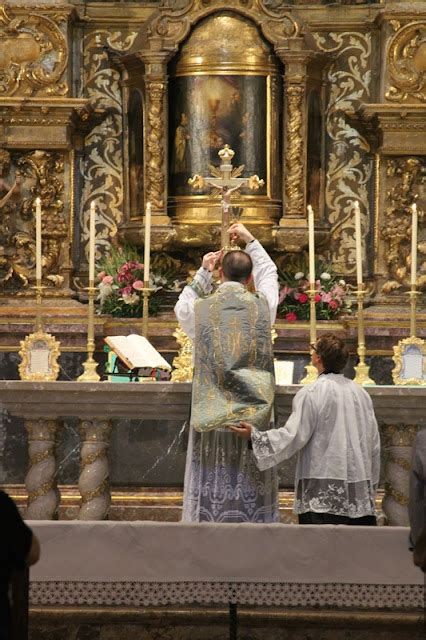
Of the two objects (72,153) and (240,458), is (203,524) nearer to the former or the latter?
(240,458)

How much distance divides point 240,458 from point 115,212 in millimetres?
4755

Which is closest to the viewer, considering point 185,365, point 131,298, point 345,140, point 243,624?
point 243,624

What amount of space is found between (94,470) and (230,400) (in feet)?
3.34

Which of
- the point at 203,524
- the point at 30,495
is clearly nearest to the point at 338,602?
the point at 203,524

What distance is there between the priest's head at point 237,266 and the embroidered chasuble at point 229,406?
60mm

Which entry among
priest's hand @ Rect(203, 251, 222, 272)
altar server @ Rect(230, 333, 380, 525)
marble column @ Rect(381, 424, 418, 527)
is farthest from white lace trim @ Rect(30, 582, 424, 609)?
priest's hand @ Rect(203, 251, 222, 272)

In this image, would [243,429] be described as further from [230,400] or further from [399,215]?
[399,215]

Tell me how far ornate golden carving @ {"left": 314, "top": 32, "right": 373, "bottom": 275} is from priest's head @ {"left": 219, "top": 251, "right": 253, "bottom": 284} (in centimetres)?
428

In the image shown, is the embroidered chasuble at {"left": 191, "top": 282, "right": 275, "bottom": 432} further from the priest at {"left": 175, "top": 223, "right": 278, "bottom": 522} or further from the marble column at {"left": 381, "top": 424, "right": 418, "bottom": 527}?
the marble column at {"left": 381, "top": 424, "right": 418, "bottom": 527}

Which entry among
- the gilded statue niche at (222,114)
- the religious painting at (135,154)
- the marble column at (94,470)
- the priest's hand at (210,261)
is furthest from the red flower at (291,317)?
the marble column at (94,470)

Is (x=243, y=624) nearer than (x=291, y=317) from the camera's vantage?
Yes

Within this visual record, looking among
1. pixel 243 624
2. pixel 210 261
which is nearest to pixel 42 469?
pixel 210 261

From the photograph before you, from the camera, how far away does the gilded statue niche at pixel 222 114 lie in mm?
12695

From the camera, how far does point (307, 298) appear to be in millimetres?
12523
